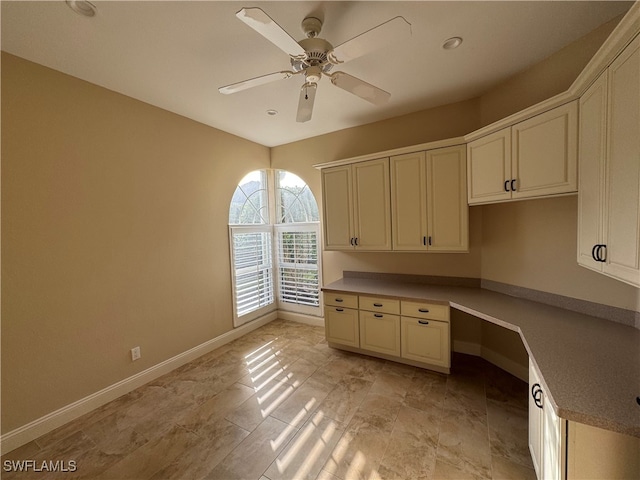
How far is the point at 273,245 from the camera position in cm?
426

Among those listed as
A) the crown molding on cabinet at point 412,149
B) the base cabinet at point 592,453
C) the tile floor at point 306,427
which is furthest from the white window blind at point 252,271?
the base cabinet at point 592,453

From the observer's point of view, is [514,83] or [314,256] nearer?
[514,83]

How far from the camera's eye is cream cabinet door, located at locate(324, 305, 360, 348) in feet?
Answer: 9.65

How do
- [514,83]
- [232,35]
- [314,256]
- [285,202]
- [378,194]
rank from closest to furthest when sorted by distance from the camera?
[232,35] < [514,83] < [378,194] < [314,256] < [285,202]

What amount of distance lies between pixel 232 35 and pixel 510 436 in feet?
11.0

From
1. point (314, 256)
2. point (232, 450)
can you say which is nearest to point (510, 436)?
point (232, 450)

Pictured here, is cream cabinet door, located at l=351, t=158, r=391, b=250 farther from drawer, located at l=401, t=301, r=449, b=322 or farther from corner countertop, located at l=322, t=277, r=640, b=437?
corner countertop, located at l=322, t=277, r=640, b=437

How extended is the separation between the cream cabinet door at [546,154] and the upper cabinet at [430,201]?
511 millimetres

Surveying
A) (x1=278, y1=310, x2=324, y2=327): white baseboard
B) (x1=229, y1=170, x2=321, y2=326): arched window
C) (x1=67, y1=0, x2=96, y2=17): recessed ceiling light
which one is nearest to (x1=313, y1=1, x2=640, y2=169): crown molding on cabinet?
(x1=229, y1=170, x2=321, y2=326): arched window

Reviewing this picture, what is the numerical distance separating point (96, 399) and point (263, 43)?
10.5 feet

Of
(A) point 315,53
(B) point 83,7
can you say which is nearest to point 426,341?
(A) point 315,53

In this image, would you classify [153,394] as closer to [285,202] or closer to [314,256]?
[314,256]

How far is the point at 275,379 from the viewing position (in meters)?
2.58

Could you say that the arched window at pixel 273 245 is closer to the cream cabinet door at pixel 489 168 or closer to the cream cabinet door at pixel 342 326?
the cream cabinet door at pixel 342 326
